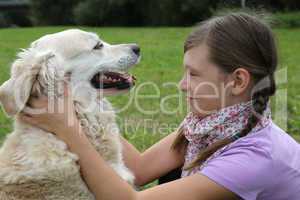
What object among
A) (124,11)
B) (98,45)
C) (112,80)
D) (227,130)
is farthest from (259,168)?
(124,11)

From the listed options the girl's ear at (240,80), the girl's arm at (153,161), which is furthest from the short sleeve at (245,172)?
the girl's arm at (153,161)

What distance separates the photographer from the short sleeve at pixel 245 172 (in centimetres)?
203

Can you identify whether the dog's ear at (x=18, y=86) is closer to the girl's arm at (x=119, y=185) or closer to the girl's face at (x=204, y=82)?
the girl's arm at (x=119, y=185)

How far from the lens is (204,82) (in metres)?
2.16

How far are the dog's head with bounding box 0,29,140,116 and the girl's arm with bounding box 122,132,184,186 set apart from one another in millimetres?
366

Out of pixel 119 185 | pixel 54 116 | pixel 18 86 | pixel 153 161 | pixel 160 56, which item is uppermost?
pixel 18 86

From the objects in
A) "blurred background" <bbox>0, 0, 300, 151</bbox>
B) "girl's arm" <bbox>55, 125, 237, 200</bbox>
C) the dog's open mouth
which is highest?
the dog's open mouth

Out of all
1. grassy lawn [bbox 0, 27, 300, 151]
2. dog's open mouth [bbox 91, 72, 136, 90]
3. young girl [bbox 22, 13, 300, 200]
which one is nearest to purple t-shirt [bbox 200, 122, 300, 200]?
young girl [bbox 22, 13, 300, 200]

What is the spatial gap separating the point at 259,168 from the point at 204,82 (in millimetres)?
396

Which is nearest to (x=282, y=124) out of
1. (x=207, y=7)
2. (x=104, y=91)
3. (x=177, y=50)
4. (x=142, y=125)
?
(x=142, y=125)

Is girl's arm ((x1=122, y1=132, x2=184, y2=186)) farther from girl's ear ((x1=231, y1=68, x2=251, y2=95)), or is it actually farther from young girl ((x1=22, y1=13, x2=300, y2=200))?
girl's ear ((x1=231, y1=68, x2=251, y2=95))

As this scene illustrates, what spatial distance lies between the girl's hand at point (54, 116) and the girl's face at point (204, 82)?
1.63 feet

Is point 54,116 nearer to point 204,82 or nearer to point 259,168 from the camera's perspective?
point 204,82

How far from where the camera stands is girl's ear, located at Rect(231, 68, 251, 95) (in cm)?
212
